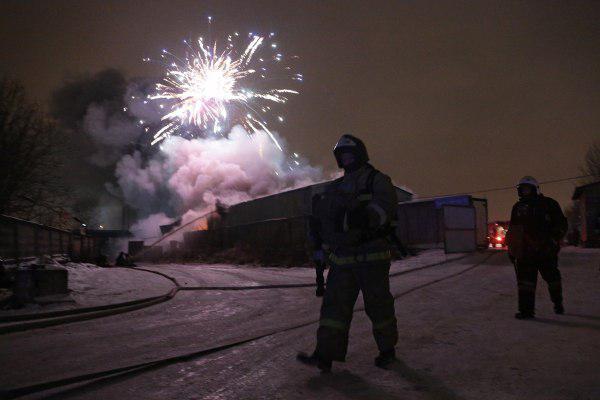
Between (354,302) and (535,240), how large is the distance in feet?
11.0

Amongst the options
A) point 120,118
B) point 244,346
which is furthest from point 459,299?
point 120,118

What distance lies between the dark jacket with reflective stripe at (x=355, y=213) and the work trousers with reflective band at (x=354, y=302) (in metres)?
0.16

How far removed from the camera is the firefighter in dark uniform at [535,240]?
19.8ft

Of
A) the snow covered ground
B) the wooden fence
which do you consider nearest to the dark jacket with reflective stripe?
the snow covered ground

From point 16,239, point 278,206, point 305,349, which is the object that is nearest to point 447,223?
point 278,206

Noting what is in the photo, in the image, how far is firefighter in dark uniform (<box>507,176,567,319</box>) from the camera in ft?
19.8

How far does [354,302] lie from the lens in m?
3.89

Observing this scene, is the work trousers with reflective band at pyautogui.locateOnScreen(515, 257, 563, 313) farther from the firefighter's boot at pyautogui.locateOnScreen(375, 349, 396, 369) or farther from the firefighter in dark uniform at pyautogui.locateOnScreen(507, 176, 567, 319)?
the firefighter's boot at pyautogui.locateOnScreen(375, 349, 396, 369)

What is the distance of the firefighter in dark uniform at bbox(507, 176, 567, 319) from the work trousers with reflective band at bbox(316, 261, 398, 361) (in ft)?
9.44

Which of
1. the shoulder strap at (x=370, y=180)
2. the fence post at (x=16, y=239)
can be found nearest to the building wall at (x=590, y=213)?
the shoulder strap at (x=370, y=180)

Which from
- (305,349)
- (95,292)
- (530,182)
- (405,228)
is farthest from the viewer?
(405,228)

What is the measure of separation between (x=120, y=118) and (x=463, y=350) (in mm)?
58800

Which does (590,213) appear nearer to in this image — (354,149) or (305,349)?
(305,349)

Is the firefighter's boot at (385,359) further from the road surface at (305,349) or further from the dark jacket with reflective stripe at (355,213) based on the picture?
the dark jacket with reflective stripe at (355,213)
